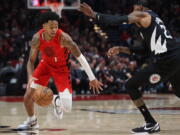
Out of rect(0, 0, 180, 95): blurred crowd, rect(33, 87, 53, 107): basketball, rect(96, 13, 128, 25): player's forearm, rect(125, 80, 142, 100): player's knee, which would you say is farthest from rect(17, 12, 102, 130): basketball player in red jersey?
rect(0, 0, 180, 95): blurred crowd

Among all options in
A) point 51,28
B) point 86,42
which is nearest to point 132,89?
point 51,28

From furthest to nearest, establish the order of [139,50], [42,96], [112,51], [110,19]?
[139,50] → [42,96] → [112,51] → [110,19]

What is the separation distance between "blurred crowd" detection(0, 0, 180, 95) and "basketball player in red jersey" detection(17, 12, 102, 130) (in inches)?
300

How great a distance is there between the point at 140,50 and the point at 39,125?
82.2 inches

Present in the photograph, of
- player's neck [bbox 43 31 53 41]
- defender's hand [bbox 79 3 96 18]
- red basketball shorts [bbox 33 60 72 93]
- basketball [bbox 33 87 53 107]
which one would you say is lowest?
basketball [bbox 33 87 53 107]

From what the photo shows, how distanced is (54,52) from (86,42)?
13310 millimetres

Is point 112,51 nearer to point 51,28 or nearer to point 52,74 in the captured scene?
point 51,28

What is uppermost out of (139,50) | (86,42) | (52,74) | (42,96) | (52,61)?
(86,42)

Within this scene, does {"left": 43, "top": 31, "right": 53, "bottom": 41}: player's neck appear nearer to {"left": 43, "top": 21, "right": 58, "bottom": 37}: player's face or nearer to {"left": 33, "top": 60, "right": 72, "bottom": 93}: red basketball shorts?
{"left": 43, "top": 21, "right": 58, "bottom": 37}: player's face

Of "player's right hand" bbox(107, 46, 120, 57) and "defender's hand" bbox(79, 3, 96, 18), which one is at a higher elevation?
"defender's hand" bbox(79, 3, 96, 18)

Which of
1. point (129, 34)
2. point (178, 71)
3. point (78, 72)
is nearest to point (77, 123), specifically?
point (178, 71)

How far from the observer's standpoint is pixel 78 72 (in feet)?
61.3

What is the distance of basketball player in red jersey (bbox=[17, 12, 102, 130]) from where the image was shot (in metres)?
7.60

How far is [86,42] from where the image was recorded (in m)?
21.0
